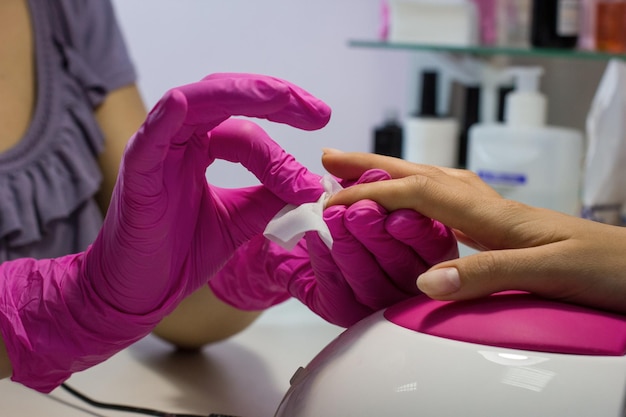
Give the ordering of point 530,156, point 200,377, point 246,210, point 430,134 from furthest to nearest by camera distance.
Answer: point 430,134 → point 530,156 → point 200,377 → point 246,210

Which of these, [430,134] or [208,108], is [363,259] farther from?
[430,134]

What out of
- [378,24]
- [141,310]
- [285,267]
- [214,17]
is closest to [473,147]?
[378,24]

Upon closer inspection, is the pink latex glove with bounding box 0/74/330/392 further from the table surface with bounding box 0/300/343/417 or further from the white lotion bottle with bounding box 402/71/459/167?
the white lotion bottle with bounding box 402/71/459/167

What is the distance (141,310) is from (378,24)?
1.02m

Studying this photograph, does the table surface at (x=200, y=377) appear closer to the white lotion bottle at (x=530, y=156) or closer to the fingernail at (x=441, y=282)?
the fingernail at (x=441, y=282)

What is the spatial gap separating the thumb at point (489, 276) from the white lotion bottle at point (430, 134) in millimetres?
772

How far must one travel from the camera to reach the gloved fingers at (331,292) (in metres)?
0.53

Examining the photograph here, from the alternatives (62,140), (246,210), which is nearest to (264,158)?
(246,210)

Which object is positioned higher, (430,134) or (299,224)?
(299,224)

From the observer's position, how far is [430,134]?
48.6 inches

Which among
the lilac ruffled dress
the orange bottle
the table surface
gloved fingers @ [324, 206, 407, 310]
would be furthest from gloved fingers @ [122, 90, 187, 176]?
the orange bottle

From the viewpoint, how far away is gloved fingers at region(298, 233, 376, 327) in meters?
0.53

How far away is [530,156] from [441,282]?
694 mm

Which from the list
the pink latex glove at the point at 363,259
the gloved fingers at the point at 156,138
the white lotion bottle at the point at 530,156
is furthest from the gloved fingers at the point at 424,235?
the white lotion bottle at the point at 530,156
